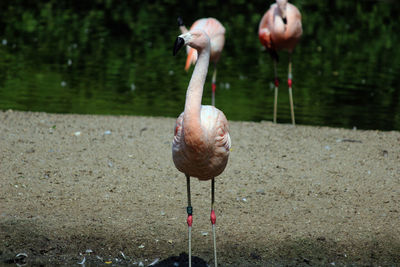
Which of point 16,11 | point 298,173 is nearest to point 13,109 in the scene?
point 298,173

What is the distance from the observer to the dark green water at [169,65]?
32.3 ft

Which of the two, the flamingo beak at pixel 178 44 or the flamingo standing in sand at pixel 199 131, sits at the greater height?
the flamingo beak at pixel 178 44

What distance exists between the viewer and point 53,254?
4770 mm

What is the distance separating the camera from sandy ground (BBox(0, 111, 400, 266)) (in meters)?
4.87

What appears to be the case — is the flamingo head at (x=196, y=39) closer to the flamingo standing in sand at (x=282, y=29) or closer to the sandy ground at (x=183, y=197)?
the sandy ground at (x=183, y=197)

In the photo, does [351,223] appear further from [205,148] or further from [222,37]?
[222,37]

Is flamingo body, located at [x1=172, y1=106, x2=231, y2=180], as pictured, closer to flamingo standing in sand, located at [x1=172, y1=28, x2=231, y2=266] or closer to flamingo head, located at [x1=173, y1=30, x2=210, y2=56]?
flamingo standing in sand, located at [x1=172, y1=28, x2=231, y2=266]

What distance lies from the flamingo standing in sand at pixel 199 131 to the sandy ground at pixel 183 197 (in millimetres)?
894

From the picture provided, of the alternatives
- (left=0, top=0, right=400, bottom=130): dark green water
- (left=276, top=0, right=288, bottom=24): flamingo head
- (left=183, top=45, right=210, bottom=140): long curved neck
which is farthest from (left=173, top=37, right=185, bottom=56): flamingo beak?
(left=0, top=0, right=400, bottom=130): dark green water

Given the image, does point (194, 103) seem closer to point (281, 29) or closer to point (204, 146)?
point (204, 146)

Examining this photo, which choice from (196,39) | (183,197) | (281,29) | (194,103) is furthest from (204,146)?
(281,29)

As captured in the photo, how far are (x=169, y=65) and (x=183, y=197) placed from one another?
718 centimetres

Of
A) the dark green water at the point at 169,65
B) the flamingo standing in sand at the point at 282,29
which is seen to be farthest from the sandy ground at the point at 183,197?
the dark green water at the point at 169,65

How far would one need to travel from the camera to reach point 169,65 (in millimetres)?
12648
